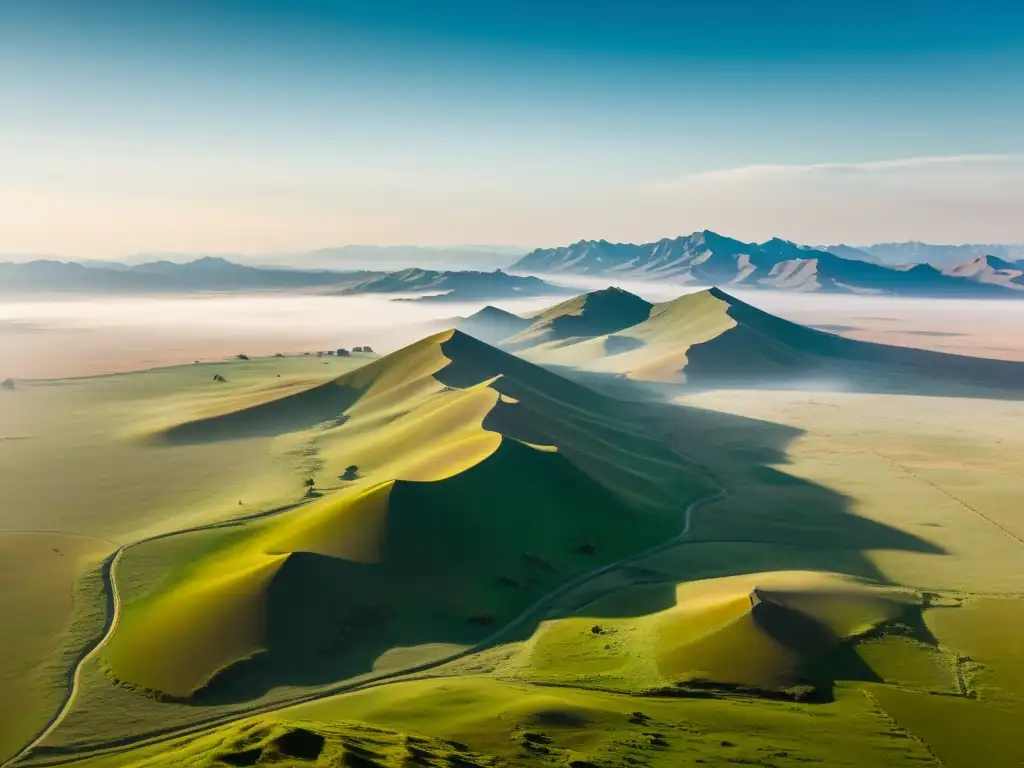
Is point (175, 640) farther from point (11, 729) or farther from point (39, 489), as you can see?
point (39, 489)

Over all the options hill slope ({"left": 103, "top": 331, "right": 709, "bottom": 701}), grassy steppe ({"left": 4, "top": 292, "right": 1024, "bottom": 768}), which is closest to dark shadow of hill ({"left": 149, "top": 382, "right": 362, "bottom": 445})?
hill slope ({"left": 103, "top": 331, "right": 709, "bottom": 701})

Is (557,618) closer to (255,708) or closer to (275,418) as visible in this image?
(255,708)

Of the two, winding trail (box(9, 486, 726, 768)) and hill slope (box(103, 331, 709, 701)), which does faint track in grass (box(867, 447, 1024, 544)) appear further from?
winding trail (box(9, 486, 726, 768))

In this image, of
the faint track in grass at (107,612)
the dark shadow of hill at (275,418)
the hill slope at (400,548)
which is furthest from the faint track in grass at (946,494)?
the dark shadow of hill at (275,418)

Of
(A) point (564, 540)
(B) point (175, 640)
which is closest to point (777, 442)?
(A) point (564, 540)

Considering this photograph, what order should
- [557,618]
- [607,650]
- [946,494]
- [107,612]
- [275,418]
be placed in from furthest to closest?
1. [275,418]
2. [946,494]
3. [557,618]
4. [107,612]
5. [607,650]

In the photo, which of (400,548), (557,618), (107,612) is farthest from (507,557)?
(107,612)

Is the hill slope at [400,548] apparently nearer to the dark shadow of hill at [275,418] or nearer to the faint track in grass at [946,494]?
the dark shadow of hill at [275,418]
